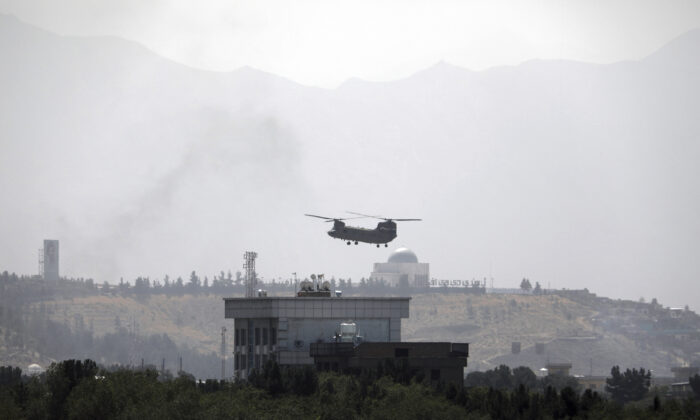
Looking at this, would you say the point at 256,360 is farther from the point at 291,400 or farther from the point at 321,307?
the point at 291,400


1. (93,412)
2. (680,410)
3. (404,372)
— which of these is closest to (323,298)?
(404,372)

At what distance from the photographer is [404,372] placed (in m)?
164

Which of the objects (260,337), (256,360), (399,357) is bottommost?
(256,360)

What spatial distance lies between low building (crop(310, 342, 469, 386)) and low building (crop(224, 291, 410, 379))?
5.84 meters

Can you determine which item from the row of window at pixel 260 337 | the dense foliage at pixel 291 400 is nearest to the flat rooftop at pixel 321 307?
the row of window at pixel 260 337

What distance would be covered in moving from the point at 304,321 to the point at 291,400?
137 feet

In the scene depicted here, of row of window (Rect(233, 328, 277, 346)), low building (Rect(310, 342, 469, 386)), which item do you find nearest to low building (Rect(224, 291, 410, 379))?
row of window (Rect(233, 328, 277, 346))

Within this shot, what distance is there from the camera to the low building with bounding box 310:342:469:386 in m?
172

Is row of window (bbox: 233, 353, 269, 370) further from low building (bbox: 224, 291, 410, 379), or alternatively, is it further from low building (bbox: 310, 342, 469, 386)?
low building (bbox: 310, 342, 469, 386)

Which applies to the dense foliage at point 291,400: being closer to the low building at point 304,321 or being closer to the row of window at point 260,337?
the low building at point 304,321

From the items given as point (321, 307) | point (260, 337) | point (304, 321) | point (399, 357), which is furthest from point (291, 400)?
point (260, 337)

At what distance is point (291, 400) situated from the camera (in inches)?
5630

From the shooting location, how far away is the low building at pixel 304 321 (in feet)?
601

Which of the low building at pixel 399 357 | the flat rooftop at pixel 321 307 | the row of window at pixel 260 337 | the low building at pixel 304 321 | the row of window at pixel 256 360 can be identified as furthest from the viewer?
the row of window at pixel 256 360
